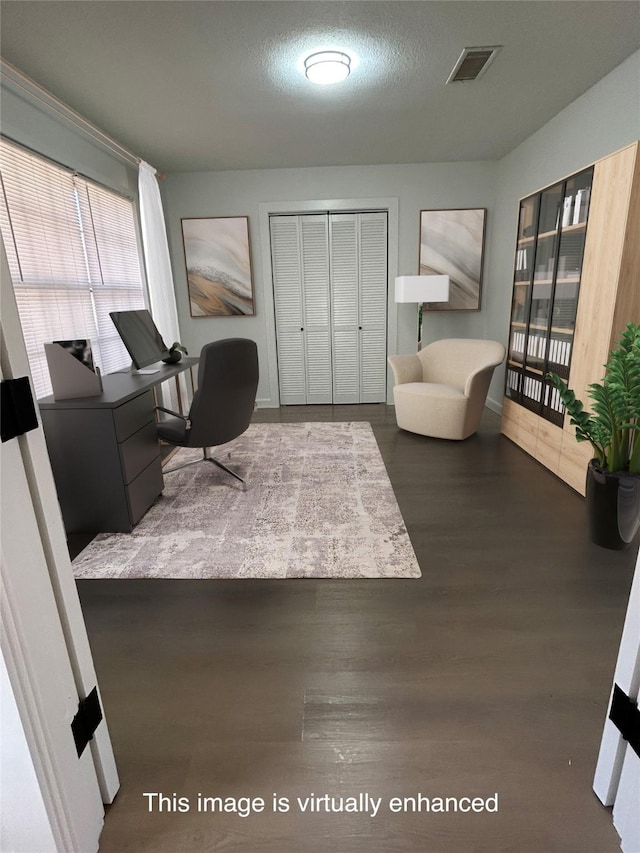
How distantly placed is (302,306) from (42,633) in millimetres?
4617

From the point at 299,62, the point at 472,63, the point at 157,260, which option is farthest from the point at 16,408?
the point at 157,260

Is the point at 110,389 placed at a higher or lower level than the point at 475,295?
lower

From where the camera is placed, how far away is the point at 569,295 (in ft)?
9.61

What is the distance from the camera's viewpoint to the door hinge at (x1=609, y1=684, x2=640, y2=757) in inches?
40.0

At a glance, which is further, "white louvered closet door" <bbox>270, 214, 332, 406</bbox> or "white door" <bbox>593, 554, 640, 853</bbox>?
"white louvered closet door" <bbox>270, 214, 332, 406</bbox>

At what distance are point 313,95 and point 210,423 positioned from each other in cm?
227

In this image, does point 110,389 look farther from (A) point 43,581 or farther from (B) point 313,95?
(B) point 313,95

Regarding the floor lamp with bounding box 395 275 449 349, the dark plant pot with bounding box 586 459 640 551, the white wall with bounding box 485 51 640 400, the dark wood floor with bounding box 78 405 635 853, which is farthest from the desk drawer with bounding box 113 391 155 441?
the white wall with bounding box 485 51 640 400

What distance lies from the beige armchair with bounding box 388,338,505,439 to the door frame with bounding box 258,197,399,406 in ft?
2.74

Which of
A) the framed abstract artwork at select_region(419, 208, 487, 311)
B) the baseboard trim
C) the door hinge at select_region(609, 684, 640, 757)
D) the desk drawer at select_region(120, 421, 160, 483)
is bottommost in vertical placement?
the baseboard trim

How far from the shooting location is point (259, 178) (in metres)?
4.74

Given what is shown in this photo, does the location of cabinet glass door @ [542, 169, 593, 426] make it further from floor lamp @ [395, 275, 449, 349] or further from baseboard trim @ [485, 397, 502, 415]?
baseboard trim @ [485, 397, 502, 415]

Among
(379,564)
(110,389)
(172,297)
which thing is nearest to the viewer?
(379,564)

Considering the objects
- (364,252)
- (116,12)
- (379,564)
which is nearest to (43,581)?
(379,564)
